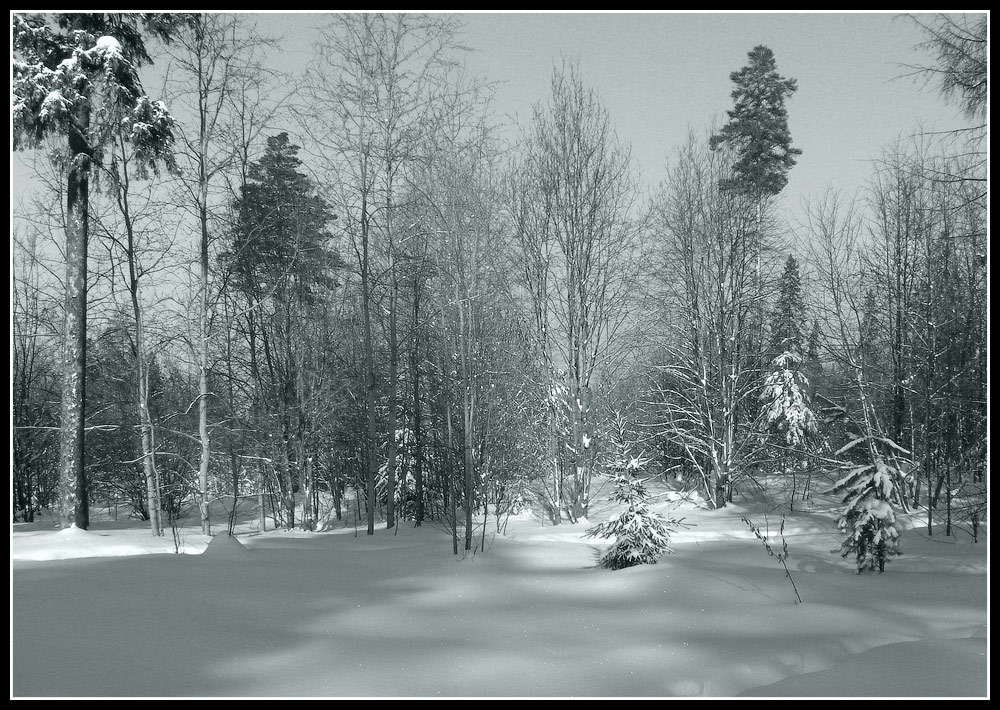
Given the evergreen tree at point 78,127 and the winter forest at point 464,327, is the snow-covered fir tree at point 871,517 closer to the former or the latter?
the winter forest at point 464,327

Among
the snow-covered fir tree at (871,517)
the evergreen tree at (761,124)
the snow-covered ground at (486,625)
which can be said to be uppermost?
the evergreen tree at (761,124)

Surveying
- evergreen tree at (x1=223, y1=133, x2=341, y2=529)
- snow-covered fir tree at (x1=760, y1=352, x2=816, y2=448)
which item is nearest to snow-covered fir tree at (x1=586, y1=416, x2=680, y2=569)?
evergreen tree at (x1=223, y1=133, x2=341, y2=529)

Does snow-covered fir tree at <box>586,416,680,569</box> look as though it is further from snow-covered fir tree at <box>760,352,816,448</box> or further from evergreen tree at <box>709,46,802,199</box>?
evergreen tree at <box>709,46,802,199</box>

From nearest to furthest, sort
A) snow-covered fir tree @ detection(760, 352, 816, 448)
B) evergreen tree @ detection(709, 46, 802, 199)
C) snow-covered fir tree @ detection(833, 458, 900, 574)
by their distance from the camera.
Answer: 1. snow-covered fir tree @ detection(833, 458, 900, 574)
2. snow-covered fir tree @ detection(760, 352, 816, 448)
3. evergreen tree @ detection(709, 46, 802, 199)

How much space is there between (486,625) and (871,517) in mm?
4630

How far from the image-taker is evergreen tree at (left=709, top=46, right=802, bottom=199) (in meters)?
22.1

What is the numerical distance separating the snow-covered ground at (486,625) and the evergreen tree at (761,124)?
17.0 meters

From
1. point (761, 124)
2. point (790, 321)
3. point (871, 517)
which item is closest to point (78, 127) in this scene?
point (871, 517)

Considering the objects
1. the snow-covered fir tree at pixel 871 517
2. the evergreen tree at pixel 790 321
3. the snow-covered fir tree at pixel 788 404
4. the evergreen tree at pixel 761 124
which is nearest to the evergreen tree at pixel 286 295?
the snow-covered fir tree at pixel 871 517

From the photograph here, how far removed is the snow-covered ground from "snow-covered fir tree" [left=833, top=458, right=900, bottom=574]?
0.27m

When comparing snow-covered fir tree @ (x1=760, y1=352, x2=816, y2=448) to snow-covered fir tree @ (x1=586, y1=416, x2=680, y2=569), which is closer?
snow-covered fir tree @ (x1=586, y1=416, x2=680, y2=569)

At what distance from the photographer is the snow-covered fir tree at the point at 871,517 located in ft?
22.6

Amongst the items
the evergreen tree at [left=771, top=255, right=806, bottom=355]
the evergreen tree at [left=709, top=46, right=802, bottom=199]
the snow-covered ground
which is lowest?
the snow-covered ground

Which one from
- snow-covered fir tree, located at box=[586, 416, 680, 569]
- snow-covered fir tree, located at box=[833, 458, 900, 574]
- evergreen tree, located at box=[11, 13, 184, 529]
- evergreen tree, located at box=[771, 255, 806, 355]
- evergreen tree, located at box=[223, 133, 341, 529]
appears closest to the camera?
snow-covered fir tree, located at box=[833, 458, 900, 574]
